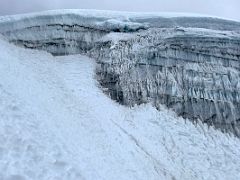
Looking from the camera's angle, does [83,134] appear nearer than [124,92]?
Yes

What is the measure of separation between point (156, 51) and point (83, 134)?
10.7 metres

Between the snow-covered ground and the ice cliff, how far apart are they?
946 millimetres

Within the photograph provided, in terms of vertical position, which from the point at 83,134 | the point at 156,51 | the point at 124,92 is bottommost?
the point at 124,92

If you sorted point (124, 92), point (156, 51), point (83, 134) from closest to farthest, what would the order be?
point (83, 134) < point (124, 92) < point (156, 51)

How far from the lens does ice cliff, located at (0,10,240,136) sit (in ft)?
80.3

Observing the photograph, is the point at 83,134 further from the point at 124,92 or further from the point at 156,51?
the point at 156,51

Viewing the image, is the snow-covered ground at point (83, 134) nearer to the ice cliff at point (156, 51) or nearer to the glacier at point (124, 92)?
the glacier at point (124, 92)

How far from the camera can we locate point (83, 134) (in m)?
16.2

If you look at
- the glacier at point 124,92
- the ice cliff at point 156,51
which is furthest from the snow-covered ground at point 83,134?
the ice cliff at point 156,51

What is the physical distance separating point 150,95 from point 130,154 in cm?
715

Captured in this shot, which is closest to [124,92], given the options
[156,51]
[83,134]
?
[156,51]

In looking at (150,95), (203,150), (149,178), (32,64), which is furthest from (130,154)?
(32,64)

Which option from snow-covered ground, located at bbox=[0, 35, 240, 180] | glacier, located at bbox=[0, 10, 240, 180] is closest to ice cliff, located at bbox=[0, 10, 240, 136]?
glacier, located at bbox=[0, 10, 240, 180]

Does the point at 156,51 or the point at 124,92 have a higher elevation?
the point at 156,51
